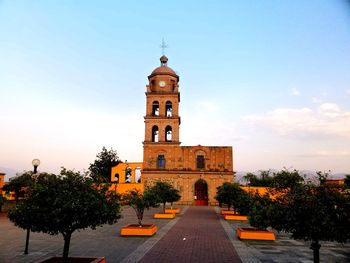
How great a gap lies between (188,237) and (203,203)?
31.0m

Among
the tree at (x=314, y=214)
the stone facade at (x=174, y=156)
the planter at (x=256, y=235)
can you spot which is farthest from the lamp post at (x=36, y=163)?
the stone facade at (x=174, y=156)

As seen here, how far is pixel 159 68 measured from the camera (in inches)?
2090

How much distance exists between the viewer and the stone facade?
160ft

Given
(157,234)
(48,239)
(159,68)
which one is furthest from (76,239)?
(159,68)

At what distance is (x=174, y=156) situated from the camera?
50.0 metres

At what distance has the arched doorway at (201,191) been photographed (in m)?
48.5

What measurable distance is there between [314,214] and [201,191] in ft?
134

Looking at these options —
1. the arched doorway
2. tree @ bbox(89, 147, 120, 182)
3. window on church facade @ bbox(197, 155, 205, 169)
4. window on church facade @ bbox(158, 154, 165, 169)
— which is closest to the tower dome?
window on church facade @ bbox(158, 154, 165, 169)

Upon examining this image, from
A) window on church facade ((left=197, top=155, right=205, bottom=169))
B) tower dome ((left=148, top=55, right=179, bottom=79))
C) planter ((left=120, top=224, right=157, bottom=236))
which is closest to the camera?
planter ((left=120, top=224, right=157, bottom=236))

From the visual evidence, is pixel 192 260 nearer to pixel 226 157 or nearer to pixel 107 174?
pixel 226 157

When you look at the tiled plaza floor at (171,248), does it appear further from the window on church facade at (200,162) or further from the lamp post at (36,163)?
the window on church facade at (200,162)

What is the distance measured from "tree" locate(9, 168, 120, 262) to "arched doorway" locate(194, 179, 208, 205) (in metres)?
39.4

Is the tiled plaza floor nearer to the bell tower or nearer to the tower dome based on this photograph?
the bell tower

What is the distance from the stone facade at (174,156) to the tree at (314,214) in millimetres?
38849
